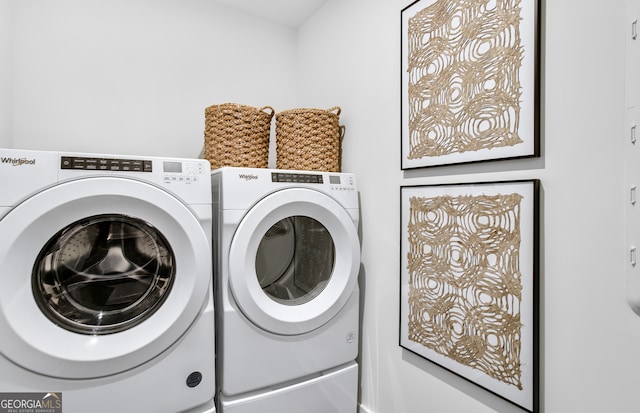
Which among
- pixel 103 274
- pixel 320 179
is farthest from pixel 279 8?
pixel 103 274

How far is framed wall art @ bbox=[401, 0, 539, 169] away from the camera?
0.97 meters

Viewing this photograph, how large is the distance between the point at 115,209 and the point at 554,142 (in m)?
1.31

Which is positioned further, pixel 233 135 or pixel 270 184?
pixel 233 135

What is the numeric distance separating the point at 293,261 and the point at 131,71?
1275 millimetres

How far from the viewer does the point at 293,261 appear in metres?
1.50

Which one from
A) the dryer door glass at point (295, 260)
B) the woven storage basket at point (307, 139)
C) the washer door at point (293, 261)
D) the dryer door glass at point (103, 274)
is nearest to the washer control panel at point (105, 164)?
the dryer door glass at point (103, 274)

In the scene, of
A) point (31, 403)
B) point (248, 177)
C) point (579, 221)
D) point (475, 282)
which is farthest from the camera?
point (248, 177)

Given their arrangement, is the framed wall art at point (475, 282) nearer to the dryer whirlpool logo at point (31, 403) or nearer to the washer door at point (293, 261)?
the washer door at point (293, 261)

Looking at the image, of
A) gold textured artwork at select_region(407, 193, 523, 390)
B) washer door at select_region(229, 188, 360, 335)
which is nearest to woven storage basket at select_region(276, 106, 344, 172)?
washer door at select_region(229, 188, 360, 335)

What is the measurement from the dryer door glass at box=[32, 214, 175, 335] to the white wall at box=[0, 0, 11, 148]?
0.73 m

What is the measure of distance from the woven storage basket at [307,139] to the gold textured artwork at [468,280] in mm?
508

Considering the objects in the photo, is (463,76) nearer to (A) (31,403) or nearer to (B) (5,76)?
(A) (31,403)

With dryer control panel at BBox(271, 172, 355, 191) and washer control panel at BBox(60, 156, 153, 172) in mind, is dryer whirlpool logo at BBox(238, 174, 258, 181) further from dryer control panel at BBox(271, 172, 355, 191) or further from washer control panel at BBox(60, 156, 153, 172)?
washer control panel at BBox(60, 156, 153, 172)

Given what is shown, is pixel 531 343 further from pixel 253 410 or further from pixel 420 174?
pixel 253 410
